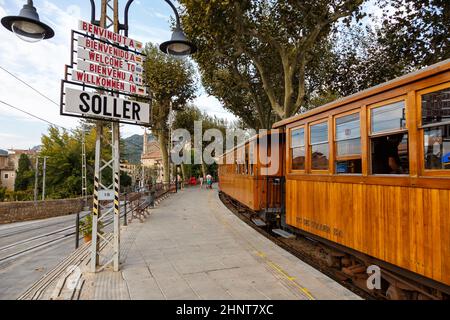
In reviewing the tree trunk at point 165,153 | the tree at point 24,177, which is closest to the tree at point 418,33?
the tree trunk at point 165,153

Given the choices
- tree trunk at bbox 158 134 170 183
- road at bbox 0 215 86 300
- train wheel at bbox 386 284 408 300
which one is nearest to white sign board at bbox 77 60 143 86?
road at bbox 0 215 86 300

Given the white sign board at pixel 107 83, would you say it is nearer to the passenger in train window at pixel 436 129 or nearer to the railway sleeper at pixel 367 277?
the railway sleeper at pixel 367 277

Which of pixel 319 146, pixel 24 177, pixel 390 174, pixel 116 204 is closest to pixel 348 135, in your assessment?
pixel 319 146

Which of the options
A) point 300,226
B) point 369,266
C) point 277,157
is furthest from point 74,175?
point 369,266

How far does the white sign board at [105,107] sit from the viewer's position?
5078 millimetres

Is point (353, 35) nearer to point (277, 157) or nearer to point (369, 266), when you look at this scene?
point (277, 157)

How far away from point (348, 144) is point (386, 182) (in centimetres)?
110

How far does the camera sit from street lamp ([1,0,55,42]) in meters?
4.68

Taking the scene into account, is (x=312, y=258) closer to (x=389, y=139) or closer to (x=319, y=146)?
(x=319, y=146)

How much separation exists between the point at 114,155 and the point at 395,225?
454 cm

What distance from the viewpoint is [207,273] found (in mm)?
5305

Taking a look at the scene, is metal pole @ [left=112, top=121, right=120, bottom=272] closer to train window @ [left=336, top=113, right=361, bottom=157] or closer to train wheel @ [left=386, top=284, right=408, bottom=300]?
train window @ [left=336, top=113, right=361, bottom=157]

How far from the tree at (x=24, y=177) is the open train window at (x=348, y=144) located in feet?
113

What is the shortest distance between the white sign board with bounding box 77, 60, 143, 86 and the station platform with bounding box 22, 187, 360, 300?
3.43 metres
